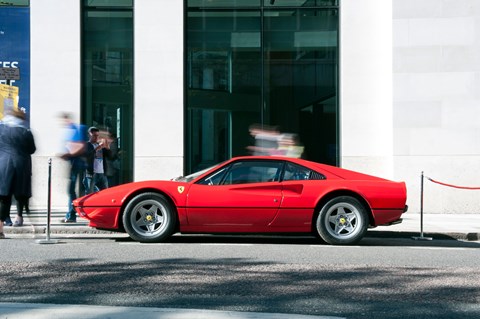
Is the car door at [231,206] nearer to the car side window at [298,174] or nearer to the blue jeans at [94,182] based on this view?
the car side window at [298,174]

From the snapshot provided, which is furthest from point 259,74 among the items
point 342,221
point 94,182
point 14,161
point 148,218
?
point 14,161

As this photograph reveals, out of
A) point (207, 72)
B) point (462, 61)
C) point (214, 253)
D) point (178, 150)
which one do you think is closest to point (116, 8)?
point (207, 72)

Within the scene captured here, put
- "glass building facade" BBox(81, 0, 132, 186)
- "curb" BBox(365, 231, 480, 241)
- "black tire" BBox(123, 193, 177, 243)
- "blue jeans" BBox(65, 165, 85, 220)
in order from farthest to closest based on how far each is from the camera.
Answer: "glass building facade" BBox(81, 0, 132, 186) < "blue jeans" BBox(65, 165, 85, 220) < "curb" BBox(365, 231, 480, 241) < "black tire" BBox(123, 193, 177, 243)

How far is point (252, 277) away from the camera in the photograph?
21.7 ft

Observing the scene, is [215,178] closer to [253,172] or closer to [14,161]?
[253,172]

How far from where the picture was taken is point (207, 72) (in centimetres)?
1596

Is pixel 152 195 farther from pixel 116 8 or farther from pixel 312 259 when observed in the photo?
pixel 116 8

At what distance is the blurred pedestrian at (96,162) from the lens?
40.8 ft

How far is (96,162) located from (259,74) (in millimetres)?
4647

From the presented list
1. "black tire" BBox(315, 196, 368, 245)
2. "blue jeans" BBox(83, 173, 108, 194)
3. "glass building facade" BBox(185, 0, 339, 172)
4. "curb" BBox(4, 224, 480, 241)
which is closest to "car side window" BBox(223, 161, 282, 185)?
"black tire" BBox(315, 196, 368, 245)

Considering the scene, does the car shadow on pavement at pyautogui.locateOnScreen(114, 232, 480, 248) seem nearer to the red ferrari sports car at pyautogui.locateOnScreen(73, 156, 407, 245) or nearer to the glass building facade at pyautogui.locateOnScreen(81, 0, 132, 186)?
the red ferrari sports car at pyautogui.locateOnScreen(73, 156, 407, 245)

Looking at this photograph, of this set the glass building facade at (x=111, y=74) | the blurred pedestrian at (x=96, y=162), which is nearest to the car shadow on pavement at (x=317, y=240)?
the blurred pedestrian at (x=96, y=162)

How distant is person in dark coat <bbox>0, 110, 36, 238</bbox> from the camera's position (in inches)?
383

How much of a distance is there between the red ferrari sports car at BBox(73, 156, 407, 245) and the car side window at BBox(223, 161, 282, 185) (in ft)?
0.04
